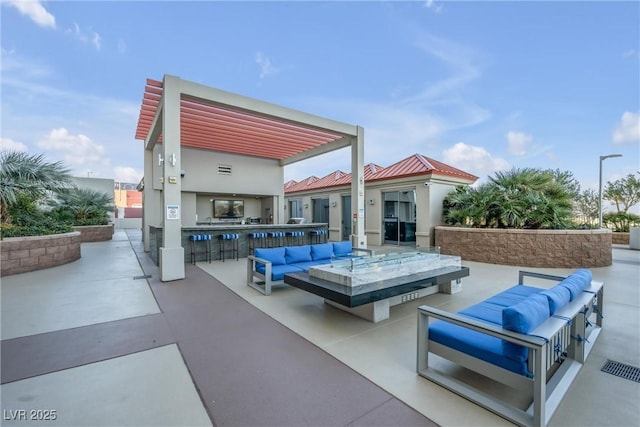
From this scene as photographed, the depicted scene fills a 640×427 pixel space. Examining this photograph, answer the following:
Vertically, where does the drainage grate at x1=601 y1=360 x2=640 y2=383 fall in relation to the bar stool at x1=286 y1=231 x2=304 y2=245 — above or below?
below

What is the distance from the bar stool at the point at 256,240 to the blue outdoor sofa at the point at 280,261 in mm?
3500

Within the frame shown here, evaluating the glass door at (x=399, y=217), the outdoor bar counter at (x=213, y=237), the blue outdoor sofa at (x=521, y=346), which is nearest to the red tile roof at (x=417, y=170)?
the glass door at (x=399, y=217)

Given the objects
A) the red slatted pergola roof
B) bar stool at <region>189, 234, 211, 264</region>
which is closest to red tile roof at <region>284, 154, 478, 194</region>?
the red slatted pergola roof

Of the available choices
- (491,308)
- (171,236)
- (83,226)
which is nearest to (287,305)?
(491,308)

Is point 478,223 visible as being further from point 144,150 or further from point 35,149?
point 35,149

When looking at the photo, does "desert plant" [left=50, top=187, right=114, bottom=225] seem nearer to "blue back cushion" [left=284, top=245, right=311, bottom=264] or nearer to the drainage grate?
"blue back cushion" [left=284, top=245, right=311, bottom=264]

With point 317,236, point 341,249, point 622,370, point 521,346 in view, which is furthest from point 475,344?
point 317,236

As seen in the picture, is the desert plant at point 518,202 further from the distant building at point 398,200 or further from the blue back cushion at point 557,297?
the blue back cushion at point 557,297

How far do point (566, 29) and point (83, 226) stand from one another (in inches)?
805

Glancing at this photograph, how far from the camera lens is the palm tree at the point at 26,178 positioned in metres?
6.97

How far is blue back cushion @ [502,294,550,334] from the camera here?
72.7 inches

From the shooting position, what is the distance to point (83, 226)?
44.9 feet

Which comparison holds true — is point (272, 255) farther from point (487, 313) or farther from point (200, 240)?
point (200, 240)

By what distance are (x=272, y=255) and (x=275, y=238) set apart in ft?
13.9
